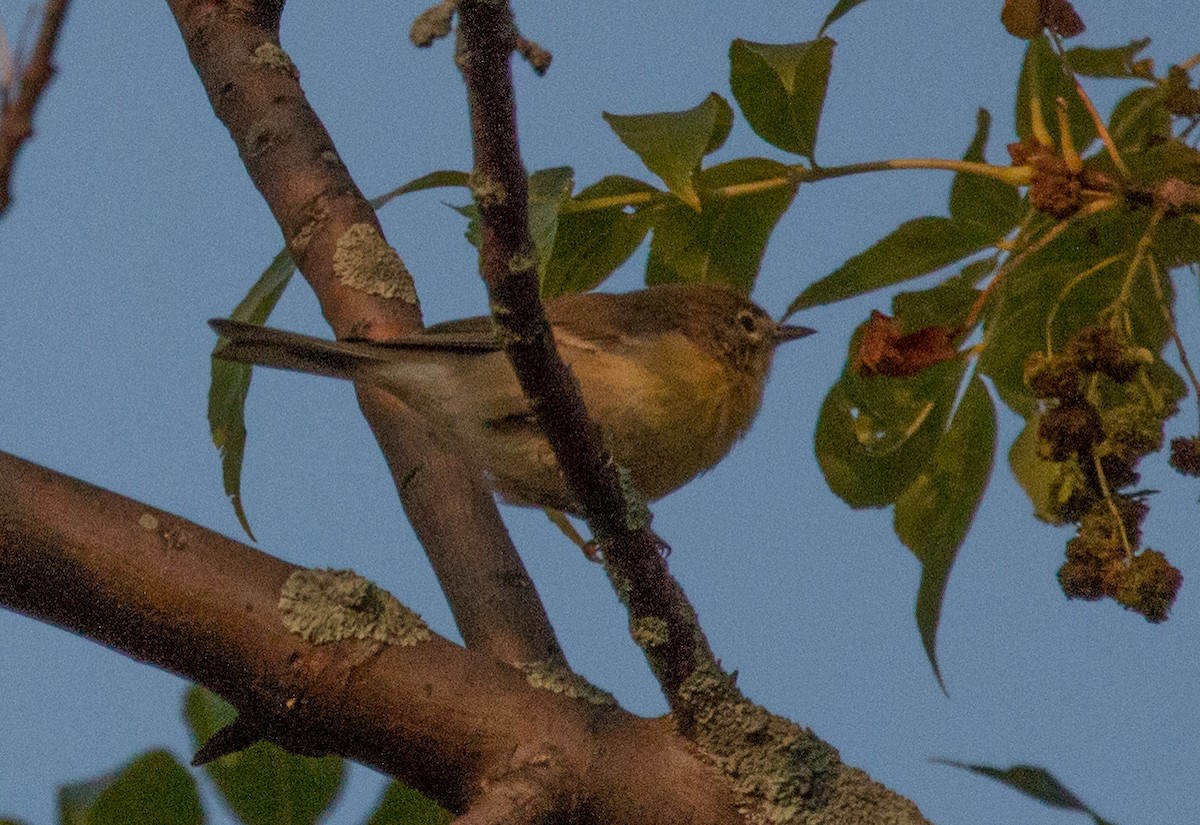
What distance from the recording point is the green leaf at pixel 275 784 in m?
2.80

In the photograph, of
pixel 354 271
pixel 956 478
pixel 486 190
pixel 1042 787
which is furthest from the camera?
pixel 354 271

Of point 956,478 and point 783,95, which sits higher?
point 783,95

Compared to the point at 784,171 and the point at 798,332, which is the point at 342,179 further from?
the point at 798,332

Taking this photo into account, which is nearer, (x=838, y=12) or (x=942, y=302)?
(x=838, y=12)

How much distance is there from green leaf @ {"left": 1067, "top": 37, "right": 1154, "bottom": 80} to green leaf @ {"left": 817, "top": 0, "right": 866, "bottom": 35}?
1.89 feet

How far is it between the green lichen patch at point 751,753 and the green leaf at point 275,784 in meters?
0.73

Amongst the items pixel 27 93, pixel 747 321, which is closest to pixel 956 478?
pixel 747 321

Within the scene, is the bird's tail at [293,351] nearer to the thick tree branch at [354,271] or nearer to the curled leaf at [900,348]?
the thick tree branch at [354,271]

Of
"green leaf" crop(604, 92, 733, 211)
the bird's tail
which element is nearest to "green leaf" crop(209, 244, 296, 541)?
the bird's tail

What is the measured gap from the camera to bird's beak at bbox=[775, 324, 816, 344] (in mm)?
5575

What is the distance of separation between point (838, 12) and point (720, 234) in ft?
2.10

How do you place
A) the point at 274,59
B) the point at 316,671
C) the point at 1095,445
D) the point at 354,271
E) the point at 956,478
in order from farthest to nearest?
the point at 274,59, the point at 354,271, the point at 956,478, the point at 1095,445, the point at 316,671

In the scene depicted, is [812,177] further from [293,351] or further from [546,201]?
[293,351]

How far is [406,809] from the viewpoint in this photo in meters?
2.87
